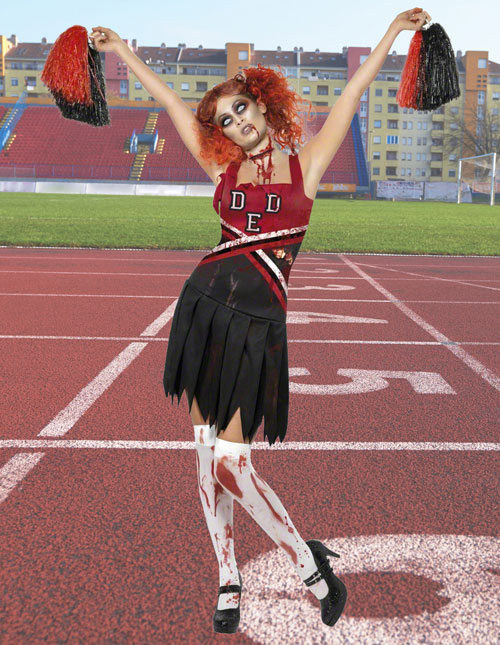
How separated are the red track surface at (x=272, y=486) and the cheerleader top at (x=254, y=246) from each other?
1.09m

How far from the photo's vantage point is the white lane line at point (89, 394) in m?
4.48

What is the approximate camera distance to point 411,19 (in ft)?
8.53

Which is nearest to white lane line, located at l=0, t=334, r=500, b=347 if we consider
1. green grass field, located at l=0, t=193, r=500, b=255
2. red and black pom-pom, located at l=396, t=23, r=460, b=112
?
red and black pom-pom, located at l=396, t=23, r=460, b=112

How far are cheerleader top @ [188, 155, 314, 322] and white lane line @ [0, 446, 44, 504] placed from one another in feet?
5.88

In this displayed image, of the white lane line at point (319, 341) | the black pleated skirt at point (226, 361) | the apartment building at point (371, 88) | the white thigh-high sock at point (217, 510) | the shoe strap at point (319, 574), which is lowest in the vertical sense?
the white lane line at point (319, 341)

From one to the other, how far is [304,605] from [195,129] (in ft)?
5.52

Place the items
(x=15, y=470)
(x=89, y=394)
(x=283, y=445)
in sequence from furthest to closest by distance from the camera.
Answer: (x=89, y=394) < (x=283, y=445) < (x=15, y=470)

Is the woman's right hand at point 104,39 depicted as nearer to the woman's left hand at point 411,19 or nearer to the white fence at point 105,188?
the woman's left hand at point 411,19

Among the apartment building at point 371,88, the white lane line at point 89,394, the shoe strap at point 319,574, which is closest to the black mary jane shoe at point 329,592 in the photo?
the shoe strap at point 319,574

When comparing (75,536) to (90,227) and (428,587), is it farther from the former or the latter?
(90,227)

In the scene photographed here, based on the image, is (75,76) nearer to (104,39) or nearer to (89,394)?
(104,39)

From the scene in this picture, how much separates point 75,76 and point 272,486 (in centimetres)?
210

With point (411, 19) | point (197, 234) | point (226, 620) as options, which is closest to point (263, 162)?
point (411, 19)

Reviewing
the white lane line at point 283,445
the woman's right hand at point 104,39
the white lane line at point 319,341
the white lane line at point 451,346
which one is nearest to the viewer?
the woman's right hand at point 104,39
